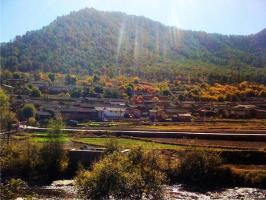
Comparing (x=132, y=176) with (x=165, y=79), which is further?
(x=165, y=79)

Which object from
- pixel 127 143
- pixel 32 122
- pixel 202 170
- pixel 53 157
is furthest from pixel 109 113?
pixel 202 170

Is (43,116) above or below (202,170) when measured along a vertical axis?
above

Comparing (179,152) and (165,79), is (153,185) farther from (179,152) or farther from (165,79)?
(165,79)

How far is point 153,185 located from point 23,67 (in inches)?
5791

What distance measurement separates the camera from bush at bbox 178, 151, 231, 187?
49312mm

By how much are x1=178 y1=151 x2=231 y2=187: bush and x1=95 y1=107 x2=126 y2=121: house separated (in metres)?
47.1

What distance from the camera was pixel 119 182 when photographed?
3781 centimetres

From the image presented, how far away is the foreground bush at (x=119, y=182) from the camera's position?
123 ft

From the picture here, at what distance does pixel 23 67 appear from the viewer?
587ft

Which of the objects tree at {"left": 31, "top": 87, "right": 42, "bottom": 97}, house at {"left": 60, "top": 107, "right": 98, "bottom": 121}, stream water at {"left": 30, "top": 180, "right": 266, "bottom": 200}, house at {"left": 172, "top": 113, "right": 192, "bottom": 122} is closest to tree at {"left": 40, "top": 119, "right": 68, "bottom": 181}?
stream water at {"left": 30, "top": 180, "right": 266, "bottom": 200}

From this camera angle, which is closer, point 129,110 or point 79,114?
point 79,114

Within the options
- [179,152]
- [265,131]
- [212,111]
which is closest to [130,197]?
[179,152]

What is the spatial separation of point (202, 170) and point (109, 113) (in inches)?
1979

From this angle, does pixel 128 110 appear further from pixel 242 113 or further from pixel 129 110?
pixel 242 113
